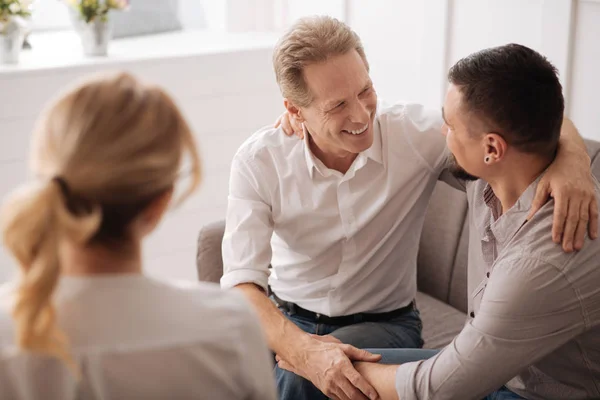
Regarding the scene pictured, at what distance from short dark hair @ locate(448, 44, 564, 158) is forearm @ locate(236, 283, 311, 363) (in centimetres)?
66

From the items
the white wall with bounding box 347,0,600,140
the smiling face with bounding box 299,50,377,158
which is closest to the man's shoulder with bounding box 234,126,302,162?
the smiling face with bounding box 299,50,377,158

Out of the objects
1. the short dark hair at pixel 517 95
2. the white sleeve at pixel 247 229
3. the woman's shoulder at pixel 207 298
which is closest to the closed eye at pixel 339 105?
the white sleeve at pixel 247 229

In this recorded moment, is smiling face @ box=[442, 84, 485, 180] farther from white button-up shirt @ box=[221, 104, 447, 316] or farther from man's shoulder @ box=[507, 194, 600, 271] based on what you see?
white button-up shirt @ box=[221, 104, 447, 316]

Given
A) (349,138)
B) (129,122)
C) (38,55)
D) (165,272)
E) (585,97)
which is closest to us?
(129,122)

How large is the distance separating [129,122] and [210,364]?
32 cm

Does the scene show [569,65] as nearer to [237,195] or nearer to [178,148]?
[237,195]

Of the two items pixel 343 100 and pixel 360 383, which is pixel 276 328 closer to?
pixel 360 383

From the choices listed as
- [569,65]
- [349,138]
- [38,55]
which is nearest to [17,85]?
[38,55]

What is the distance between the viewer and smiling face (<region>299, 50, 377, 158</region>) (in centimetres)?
196

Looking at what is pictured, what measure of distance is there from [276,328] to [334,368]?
0.20 m

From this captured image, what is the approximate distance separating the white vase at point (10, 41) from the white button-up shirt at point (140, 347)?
2.17 meters

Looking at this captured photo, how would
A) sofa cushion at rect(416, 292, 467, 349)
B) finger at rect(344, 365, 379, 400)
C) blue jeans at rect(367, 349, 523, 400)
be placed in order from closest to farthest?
finger at rect(344, 365, 379, 400)
blue jeans at rect(367, 349, 523, 400)
sofa cushion at rect(416, 292, 467, 349)

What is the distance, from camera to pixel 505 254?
5.21 feet

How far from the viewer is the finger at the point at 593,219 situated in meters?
1.56
